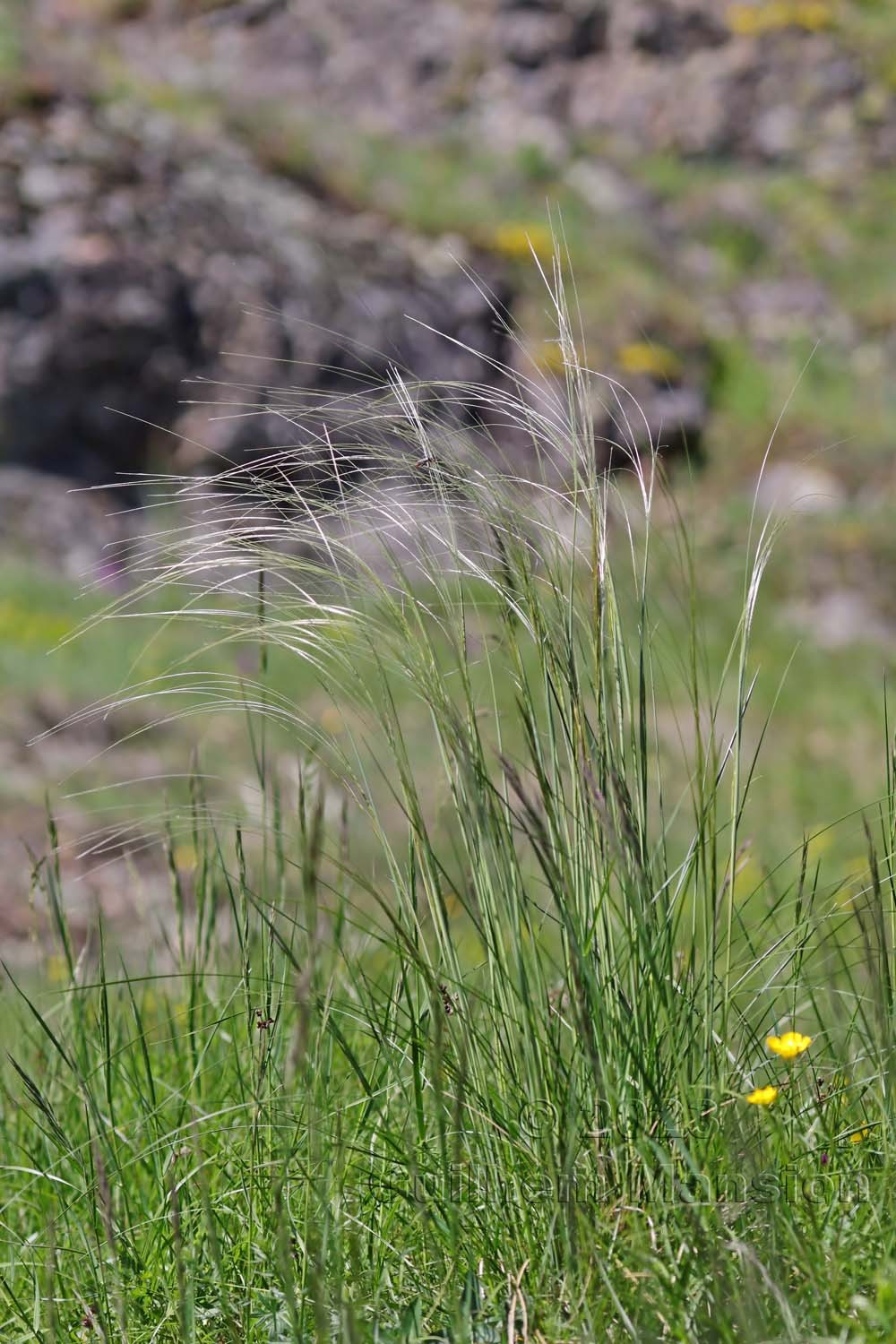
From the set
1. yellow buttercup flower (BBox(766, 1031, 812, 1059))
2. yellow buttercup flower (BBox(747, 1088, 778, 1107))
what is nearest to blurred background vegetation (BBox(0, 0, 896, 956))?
yellow buttercup flower (BBox(766, 1031, 812, 1059))

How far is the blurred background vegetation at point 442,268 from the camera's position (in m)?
6.77

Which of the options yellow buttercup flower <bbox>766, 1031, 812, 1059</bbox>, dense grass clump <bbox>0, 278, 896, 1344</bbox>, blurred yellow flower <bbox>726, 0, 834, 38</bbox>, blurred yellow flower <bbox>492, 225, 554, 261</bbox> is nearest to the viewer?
dense grass clump <bbox>0, 278, 896, 1344</bbox>

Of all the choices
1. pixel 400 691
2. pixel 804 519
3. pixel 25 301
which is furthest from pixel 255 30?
pixel 400 691

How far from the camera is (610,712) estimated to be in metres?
1.40

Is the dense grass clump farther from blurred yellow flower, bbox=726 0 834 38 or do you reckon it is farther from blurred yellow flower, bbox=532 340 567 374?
blurred yellow flower, bbox=726 0 834 38

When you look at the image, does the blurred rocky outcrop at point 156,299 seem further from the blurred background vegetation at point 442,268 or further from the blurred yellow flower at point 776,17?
the blurred yellow flower at point 776,17

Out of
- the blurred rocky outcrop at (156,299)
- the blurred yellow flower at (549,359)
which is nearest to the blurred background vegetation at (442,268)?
the blurred rocky outcrop at (156,299)

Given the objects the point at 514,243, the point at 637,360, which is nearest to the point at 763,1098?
the point at 637,360

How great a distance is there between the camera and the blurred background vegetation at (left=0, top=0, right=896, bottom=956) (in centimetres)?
677

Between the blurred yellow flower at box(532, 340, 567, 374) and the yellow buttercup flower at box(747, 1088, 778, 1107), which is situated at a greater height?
the blurred yellow flower at box(532, 340, 567, 374)

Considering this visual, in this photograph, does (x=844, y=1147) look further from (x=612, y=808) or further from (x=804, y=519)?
(x=804, y=519)

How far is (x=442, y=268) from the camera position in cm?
985

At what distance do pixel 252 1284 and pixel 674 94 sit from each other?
45.2 feet

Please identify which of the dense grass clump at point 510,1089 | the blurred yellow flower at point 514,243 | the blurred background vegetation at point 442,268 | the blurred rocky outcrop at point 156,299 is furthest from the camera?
the blurred yellow flower at point 514,243
